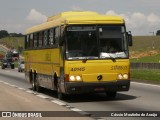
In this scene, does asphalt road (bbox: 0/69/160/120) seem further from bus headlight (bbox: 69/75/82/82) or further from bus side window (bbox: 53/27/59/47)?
bus side window (bbox: 53/27/59/47)

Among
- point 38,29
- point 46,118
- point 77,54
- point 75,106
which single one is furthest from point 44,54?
point 46,118

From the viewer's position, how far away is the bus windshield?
17953 millimetres

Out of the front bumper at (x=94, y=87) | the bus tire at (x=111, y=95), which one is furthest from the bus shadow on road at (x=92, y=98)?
the front bumper at (x=94, y=87)

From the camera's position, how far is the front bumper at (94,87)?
17781 millimetres

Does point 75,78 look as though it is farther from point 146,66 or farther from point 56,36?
point 146,66

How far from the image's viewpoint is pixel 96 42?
713 inches

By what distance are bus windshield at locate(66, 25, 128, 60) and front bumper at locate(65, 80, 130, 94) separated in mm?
885

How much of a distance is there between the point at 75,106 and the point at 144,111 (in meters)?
2.85

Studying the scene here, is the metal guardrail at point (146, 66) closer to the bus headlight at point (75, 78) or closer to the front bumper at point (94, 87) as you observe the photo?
the front bumper at point (94, 87)

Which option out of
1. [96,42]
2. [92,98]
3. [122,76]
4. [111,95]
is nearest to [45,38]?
[92,98]

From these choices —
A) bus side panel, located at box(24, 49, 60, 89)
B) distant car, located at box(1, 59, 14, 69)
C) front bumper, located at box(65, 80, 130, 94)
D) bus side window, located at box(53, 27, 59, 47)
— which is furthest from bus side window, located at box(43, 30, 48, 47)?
distant car, located at box(1, 59, 14, 69)

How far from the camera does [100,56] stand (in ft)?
59.1

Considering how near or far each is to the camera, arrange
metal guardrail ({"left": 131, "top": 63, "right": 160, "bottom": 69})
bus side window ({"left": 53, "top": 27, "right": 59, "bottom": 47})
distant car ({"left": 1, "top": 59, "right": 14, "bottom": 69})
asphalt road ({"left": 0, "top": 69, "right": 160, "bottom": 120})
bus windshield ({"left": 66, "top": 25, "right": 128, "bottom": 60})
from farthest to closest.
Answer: distant car ({"left": 1, "top": 59, "right": 14, "bottom": 69})
metal guardrail ({"left": 131, "top": 63, "right": 160, "bottom": 69})
bus side window ({"left": 53, "top": 27, "right": 59, "bottom": 47})
bus windshield ({"left": 66, "top": 25, "right": 128, "bottom": 60})
asphalt road ({"left": 0, "top": 69, "right": 160, "bottom": 120})

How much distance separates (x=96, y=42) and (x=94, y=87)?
5.02 feet
